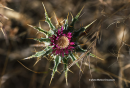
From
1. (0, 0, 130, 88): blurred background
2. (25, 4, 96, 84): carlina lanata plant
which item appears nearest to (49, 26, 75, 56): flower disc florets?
(25, 4, 96, 84): carlina lanata plant

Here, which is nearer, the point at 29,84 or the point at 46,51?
the point at 46,51

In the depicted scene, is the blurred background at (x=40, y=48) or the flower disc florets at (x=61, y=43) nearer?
the flower disc florets at (x=61, y=43)

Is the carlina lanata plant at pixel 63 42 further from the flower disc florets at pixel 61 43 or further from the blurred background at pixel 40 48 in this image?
the blurred background at pixel 40 48

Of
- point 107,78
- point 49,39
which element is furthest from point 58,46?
point 107,78

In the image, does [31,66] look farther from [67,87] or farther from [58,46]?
[58,46]

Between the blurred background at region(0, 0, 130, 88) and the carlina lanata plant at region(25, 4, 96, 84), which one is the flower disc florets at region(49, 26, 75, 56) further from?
the blurred background at region(0, 0, 130, 88)

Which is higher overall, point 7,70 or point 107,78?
point 7,70

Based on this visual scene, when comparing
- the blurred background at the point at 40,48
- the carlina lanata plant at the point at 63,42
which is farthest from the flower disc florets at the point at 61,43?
the blurred background at the point at 40,48

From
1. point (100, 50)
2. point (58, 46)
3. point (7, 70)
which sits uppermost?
point (58, 46)

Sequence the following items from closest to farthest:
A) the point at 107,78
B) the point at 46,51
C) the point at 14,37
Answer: the point at 46,51
the point at 14,37
the point at 107,78
